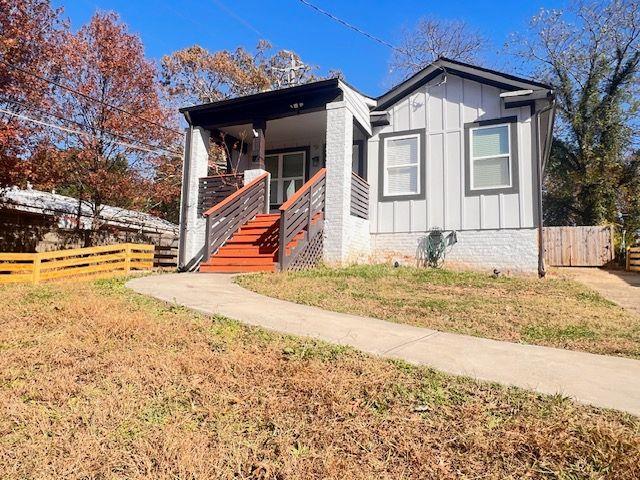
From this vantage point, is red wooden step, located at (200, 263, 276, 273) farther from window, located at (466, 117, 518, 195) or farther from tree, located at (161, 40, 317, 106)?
tree, located at (161, 40, 317, 106)

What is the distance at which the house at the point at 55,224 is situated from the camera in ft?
46.8

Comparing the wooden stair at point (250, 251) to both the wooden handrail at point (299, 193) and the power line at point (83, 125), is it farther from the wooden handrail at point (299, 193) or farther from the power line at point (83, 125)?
the power line at point (83, 125)

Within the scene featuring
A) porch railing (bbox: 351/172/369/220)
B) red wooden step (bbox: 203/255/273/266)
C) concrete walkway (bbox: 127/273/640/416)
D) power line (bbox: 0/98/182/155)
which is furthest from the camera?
power line (bbox: 0/98/182/155)

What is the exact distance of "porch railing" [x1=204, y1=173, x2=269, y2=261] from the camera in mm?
9523

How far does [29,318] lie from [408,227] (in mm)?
8485

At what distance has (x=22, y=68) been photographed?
491 inches

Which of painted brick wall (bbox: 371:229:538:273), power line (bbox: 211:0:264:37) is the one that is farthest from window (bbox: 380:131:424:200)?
power line (bbox: 211:0:264:37)

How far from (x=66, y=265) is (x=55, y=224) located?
26.5 ft

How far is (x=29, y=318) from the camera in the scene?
14.9 feet

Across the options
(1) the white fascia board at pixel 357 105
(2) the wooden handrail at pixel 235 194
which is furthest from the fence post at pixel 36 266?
(1) the white fascia board at pixel 357 105

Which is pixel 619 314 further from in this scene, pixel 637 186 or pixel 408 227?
pixel 637 186

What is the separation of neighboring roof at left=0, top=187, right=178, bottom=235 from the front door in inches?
299

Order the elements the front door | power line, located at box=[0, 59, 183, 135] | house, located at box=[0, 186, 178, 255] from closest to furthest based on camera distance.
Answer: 1. power line, located at box=[0, 59, 183, 135]
2. the front door
3. house, located at box=[0, 186, 178, 255]

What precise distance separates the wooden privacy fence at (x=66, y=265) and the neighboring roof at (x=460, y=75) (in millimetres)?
7569
